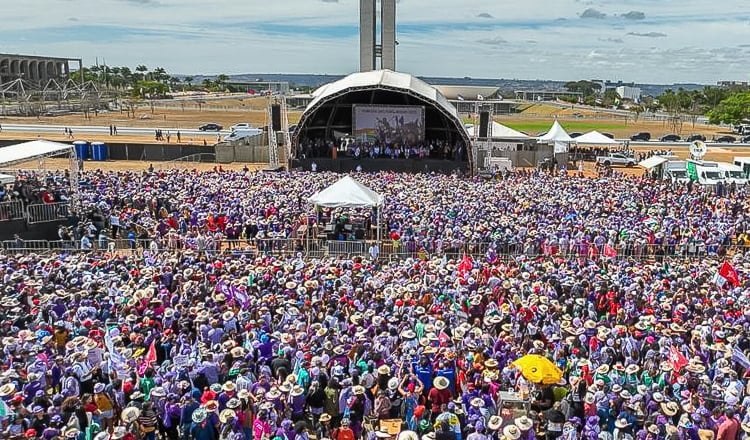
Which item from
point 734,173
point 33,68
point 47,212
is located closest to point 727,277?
point 47,212

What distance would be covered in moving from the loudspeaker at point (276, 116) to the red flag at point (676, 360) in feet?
98.8

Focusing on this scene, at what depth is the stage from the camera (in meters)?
34.3

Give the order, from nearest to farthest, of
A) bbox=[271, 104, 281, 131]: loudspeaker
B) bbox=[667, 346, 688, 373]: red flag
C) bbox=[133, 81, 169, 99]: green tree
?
bbox=[667, 346, 688, 373]: red flag < bbox=[271, 104, 281, 131]: loudspeaker < bbox=[133, 81, 169, 99]: green tree

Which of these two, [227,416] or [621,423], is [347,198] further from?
[621,423]

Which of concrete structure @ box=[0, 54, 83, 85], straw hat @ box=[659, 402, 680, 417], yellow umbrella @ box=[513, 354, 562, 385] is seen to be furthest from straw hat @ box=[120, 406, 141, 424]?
concrete structure @ box=[0, 54, 83, 85]

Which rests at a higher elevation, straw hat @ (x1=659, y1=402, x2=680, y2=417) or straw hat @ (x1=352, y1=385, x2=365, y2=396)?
straw hat @ (x1=352, y1=385, x2=365, y2=396)

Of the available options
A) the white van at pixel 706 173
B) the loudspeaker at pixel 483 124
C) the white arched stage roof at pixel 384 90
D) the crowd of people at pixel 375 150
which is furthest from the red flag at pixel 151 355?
the loudspeaker at pixel 483 124

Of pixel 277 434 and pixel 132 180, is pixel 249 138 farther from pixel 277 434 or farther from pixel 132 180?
pixel 277 434

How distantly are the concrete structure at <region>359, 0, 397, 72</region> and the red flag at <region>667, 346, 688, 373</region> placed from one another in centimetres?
5329

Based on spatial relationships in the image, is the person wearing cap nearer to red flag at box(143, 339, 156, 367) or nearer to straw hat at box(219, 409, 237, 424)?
red flag at box(143, 339, 156, 367)

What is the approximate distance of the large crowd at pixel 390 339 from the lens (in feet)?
26.0

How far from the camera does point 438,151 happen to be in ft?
124

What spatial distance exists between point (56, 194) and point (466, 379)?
57.0ft

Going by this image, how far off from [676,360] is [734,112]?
249 ft
